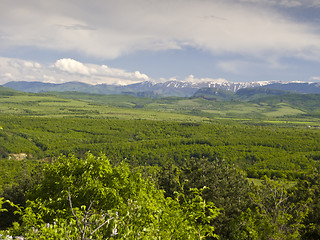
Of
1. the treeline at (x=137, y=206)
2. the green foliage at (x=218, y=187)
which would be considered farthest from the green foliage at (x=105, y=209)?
the green foliage at (x=218, y=187)

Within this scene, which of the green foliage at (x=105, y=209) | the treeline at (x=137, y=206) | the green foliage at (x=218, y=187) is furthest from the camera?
the green foliage at (x=218, y=187)

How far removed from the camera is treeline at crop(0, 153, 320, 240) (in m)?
12.8

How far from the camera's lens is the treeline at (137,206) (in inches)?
504

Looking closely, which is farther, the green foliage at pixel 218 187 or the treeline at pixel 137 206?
the green foliage at pixel 218 187

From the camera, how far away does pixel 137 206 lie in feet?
48.1

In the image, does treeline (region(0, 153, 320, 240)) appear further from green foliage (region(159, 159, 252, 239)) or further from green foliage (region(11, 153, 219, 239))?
green foliage (region(159, 159, 252, 239))

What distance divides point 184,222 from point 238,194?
135 ft

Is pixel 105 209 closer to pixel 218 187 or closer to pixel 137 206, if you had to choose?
pixel 137 206

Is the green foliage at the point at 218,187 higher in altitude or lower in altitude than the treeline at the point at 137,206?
lower

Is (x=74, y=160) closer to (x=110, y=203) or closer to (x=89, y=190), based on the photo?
(x=89, y=190)

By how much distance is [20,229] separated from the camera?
14781 mm

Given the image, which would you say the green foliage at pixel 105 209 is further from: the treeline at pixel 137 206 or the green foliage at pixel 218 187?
the green foliage at pixel 218 187

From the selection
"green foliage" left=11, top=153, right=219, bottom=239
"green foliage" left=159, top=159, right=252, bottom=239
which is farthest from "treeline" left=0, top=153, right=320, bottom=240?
"green foliage" left=159, top=159, right=252, bottom=239

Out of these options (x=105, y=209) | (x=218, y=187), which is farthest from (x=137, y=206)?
(x=218, y=187)
